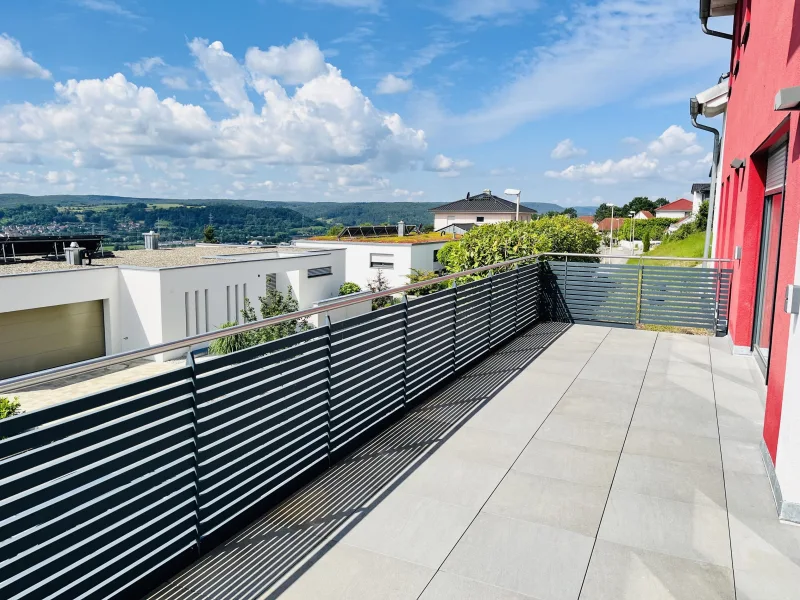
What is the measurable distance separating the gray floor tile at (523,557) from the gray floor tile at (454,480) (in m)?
0.25

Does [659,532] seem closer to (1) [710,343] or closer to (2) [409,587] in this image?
(2) [409,587]

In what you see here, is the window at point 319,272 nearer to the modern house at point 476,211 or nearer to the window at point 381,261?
the window at point 381,261

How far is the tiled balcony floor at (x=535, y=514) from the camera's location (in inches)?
101

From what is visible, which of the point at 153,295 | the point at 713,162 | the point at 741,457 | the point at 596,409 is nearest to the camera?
the point at 741,457

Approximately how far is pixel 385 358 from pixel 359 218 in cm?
9025

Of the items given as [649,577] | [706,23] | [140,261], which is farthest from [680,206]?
[649,577]

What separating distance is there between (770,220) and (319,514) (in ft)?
19.0

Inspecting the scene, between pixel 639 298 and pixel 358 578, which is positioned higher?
pixel 639 298

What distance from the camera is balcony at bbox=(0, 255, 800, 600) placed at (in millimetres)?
2139

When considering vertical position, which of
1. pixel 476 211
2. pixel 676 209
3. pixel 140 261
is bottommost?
pixel 140 261

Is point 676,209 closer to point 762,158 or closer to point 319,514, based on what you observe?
point 762,158

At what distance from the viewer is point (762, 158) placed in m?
6.42

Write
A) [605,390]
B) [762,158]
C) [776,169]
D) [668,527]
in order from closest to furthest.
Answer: [668,527], [605,390], [776,169], [762,158]

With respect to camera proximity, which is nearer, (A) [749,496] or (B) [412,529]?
(B) [412,529]
